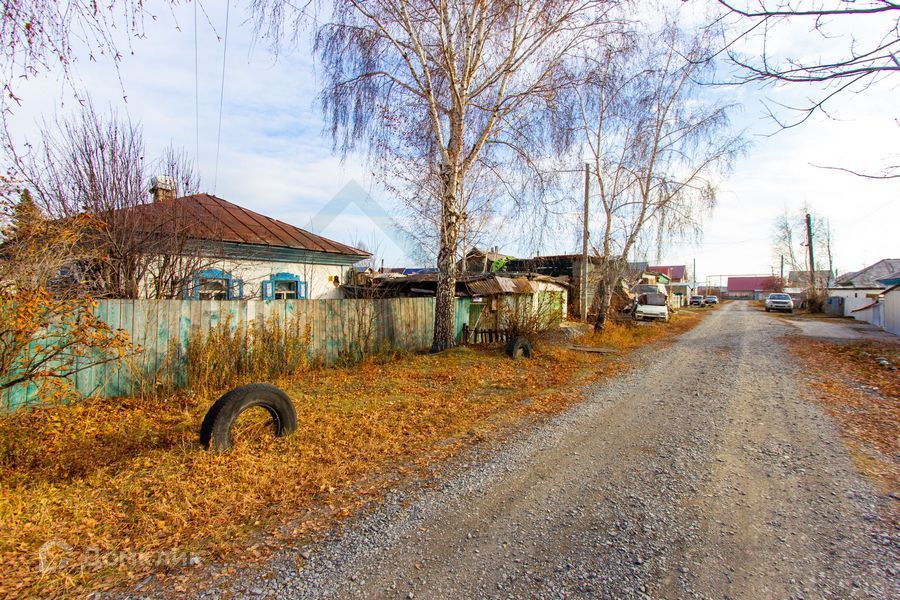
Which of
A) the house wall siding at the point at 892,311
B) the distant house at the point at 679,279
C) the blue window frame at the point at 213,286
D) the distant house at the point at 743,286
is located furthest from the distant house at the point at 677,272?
the blue window frame at the point at 213,286

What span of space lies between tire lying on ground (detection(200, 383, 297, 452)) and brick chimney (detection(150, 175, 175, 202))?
5941 mm

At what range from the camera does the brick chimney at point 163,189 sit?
27.1 feet

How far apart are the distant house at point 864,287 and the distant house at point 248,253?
32.4 meters

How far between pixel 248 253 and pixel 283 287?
156 centimetres

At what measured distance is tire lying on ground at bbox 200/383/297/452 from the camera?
413cm

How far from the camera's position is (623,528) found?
3.04 m

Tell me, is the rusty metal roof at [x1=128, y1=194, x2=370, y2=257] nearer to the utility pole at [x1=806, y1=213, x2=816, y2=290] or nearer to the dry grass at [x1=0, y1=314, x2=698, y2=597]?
the dry grass at [x1=0, y1=314, x2=698, y2=597]

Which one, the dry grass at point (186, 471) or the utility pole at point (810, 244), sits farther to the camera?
the utility pole at point (810, 244)

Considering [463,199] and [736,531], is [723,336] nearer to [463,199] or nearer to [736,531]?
[463,199]

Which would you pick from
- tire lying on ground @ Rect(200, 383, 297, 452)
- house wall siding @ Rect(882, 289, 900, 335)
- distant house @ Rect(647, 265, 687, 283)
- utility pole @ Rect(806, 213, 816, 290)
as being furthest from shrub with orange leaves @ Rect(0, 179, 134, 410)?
distant house @ Rect(647, 265, 687, 283)

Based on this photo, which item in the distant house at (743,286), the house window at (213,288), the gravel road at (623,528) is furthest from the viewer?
the distant house at (743,286)

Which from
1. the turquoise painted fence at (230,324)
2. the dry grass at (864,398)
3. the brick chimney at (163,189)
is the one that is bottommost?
the dry grass at (864,398)

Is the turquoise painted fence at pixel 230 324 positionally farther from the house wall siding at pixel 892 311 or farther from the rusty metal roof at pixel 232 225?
the house wall siding at pixel 892 311

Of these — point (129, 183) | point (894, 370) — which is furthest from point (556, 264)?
point (129, 183)
